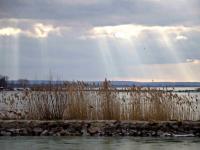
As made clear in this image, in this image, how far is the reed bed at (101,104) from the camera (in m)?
14.1

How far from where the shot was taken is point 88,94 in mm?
14430

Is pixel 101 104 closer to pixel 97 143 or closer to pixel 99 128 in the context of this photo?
pixel 99 128

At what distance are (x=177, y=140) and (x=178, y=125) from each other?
719mm

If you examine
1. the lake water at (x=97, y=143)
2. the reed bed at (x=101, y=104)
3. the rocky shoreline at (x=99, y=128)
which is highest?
the reed bed at (x=101, y=104)

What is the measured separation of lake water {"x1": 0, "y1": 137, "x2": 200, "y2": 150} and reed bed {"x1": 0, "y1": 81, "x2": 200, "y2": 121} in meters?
1.23

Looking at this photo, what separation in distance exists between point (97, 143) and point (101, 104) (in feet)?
6.96

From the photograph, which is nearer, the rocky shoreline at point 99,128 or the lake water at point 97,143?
the lake water at point 97,143

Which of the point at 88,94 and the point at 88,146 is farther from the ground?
the point at 88,94

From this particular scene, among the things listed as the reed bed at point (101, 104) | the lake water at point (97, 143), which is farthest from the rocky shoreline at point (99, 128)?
the reed bed at point (101, 104)

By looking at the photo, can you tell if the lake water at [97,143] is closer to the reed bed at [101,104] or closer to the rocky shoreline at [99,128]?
the rocky shoreline at [99,128]

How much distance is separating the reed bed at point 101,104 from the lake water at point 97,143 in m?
1.23

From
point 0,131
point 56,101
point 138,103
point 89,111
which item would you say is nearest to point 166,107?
point 138,103

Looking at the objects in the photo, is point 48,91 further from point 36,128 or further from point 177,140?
point 177,140

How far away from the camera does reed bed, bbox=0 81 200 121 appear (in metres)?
14.1
